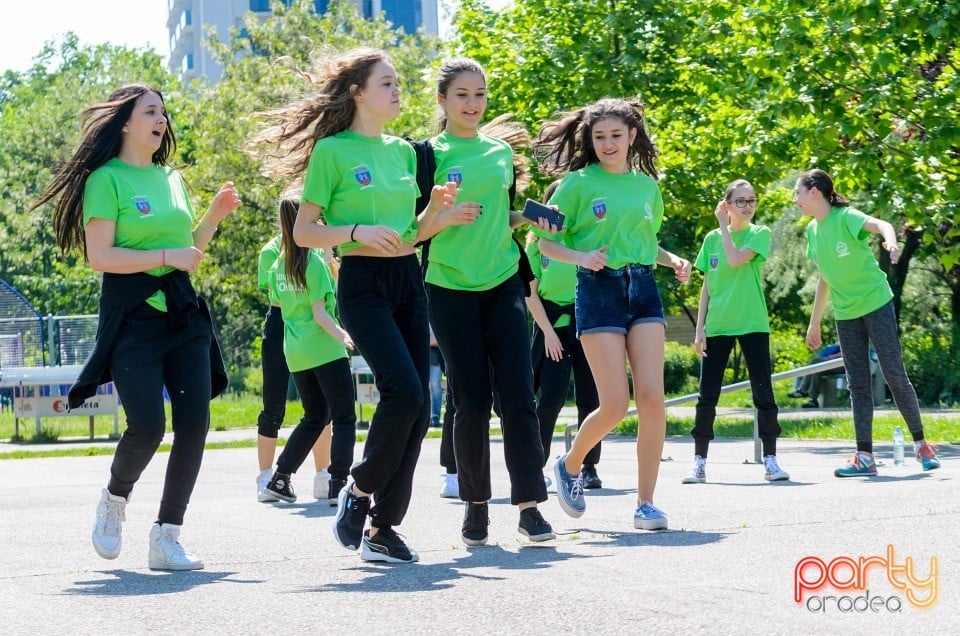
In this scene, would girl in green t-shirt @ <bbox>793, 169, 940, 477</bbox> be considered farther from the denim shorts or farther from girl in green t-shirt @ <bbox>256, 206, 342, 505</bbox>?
girl in green t-shirt @ <bbox>256, 206, 342, 505</bbox>

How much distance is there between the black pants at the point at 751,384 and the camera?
32.0 feet

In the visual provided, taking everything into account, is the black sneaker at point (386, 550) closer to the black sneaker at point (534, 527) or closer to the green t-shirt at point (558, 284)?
the black sneaker at point (534, 527)

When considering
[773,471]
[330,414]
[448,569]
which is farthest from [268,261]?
[448,569]

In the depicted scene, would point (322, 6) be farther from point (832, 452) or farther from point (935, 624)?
point (935, 624)

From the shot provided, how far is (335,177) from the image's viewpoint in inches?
231

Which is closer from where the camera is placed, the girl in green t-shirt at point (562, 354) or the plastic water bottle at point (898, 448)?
the girl in green t-shirt at point (562, 354)

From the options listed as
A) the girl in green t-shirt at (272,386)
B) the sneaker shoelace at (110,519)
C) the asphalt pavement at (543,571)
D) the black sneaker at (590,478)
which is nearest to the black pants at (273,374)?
the girl in green t-shirt at (272,386)

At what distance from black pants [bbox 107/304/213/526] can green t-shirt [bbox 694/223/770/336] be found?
453 centimetres

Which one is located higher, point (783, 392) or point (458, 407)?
point (458, 407)

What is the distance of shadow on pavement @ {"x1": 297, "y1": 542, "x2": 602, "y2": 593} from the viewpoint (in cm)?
525

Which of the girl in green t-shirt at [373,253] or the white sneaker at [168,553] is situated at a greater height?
the girl in green t-shirt at [373,253]

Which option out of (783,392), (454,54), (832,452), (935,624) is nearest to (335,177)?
(935,624)

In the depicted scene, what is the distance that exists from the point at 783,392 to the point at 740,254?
60.1 ft

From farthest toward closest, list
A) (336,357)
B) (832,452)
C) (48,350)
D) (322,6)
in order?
(322,6), (48,350), (832,452), (336,357)
